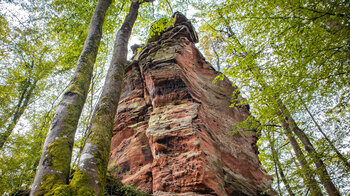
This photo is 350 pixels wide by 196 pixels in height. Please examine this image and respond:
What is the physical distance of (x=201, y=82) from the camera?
9859 mm

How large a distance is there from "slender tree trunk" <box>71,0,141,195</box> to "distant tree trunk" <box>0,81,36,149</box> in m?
9.07

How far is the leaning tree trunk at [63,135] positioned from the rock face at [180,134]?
3120 mm

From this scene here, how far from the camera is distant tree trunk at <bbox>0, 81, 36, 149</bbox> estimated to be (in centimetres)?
1028

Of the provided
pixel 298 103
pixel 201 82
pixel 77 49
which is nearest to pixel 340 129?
pixel 298 103

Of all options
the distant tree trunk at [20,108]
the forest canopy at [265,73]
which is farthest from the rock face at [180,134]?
the distant tree trunk at [20,108]

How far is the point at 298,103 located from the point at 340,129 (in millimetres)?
1316

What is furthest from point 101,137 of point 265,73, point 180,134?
point 265,73

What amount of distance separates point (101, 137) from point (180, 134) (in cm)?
321

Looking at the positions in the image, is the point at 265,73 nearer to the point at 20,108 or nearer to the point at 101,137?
the point at 101,137

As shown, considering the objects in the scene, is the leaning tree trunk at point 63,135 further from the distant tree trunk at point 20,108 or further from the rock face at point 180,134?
the distant tree trunk at point 20,108

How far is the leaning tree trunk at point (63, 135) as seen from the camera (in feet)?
8.93

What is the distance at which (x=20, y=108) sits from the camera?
1298 cm

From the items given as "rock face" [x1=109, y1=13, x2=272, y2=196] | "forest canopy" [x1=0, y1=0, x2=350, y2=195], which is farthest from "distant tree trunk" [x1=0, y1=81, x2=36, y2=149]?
"rock face" [x1=109, y1=13, x2=272, y2=196]

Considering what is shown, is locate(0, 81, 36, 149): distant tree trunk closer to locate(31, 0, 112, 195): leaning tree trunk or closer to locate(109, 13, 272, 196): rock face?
locate(109, 13, 272, 196): rock face
